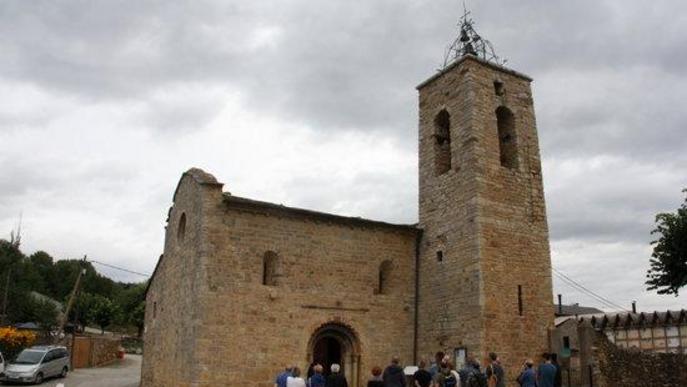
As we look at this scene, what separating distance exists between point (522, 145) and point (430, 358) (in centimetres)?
755

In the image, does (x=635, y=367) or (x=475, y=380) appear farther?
(x=635, y=367)

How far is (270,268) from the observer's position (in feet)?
55.6

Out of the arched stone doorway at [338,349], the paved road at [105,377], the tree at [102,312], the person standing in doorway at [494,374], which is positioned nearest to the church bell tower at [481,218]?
the arched stone doorway at [338,349]

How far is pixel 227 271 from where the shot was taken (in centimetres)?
1588

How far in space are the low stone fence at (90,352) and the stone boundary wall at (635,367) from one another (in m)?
26.7

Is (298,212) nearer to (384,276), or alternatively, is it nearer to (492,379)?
(384,276)

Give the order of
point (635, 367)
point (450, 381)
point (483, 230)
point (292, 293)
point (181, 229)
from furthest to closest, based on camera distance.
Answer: point (181, 229) → point (635, 367) → point (483, 230) → point (292, 293) → point (450, 381)

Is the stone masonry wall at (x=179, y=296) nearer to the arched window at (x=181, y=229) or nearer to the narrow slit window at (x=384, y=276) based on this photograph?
the arched window at (x=181, y=229)

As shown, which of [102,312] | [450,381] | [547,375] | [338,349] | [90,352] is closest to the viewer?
[450,381]

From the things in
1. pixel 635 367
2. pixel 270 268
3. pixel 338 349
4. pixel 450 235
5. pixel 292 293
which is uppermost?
pixel 450 235

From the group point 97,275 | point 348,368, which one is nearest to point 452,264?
point 348,368

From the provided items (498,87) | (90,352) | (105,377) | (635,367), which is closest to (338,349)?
(635,367)

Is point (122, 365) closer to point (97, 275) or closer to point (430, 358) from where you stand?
point (430, 358)

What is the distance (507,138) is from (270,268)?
9098mm
